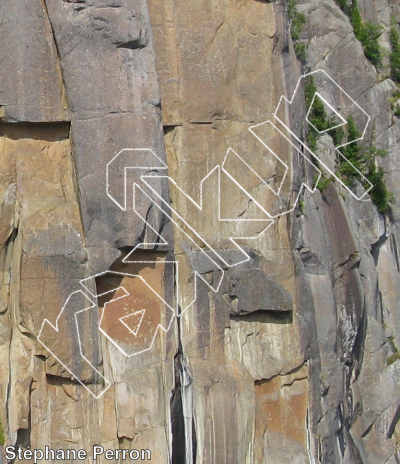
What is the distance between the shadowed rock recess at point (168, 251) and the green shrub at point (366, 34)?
3.20m

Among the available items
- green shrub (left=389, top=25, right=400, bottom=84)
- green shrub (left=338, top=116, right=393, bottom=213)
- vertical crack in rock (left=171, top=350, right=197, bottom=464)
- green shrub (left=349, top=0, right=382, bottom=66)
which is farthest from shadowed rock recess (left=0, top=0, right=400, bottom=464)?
green shrub (left=389, top=25, right=400, bottom=84)

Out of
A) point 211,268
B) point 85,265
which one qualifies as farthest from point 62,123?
point 211,268

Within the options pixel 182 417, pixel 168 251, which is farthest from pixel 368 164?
pixel 182 417

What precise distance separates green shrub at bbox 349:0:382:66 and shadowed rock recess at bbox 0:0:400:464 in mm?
3204

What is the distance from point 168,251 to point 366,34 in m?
6.68

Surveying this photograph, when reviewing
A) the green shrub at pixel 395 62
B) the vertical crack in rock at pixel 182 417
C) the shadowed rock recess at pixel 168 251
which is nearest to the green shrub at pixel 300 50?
the shadowed rock recess at pixel 168 251

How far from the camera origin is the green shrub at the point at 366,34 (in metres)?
16.0

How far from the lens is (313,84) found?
48.3 ft

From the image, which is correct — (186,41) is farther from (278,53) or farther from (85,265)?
(85,265)

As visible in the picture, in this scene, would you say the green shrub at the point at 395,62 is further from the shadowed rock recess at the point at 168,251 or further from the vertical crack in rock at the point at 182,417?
the vertical crack in rock at the point at 182,417

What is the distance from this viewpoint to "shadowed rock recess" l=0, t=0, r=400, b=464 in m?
10.9

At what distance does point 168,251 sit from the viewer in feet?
37.6

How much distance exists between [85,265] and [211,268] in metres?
1.74

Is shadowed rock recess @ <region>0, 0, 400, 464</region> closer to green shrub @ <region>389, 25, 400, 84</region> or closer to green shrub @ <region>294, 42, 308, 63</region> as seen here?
green shrub @ <region>294, 42, 308, 63</region>
